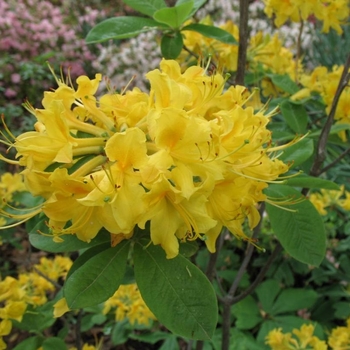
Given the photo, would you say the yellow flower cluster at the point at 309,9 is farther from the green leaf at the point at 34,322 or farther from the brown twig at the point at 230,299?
the green leaf at the point at 34,322

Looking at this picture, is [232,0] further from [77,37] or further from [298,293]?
[298,293]

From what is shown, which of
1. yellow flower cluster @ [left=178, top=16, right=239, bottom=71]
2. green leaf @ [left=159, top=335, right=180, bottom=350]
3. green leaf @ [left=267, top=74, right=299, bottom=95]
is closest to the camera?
green leaf @ [left=267, top=74, right=299, bottom=95]

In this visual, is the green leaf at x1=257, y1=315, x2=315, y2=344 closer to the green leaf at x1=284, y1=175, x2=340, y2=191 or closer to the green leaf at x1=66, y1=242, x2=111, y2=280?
the green leaf at x1=284, y1=175, x2=340, y2=191

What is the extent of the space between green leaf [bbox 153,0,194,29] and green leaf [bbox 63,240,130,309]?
517 mm

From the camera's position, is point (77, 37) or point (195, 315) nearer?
point (195, 315)

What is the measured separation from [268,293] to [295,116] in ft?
3.99

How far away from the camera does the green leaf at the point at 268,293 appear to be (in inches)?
86.8

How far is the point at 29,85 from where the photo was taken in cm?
459

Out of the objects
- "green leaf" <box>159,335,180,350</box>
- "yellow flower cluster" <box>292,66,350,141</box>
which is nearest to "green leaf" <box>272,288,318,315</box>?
"green leaf" <box>159,335,180,350</box>

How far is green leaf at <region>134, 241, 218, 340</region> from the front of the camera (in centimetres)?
72

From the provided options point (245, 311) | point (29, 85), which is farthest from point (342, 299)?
point (29, 85)

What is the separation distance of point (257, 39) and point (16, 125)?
3158mm

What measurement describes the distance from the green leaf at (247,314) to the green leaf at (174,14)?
145 cm

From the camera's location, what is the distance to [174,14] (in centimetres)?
105
